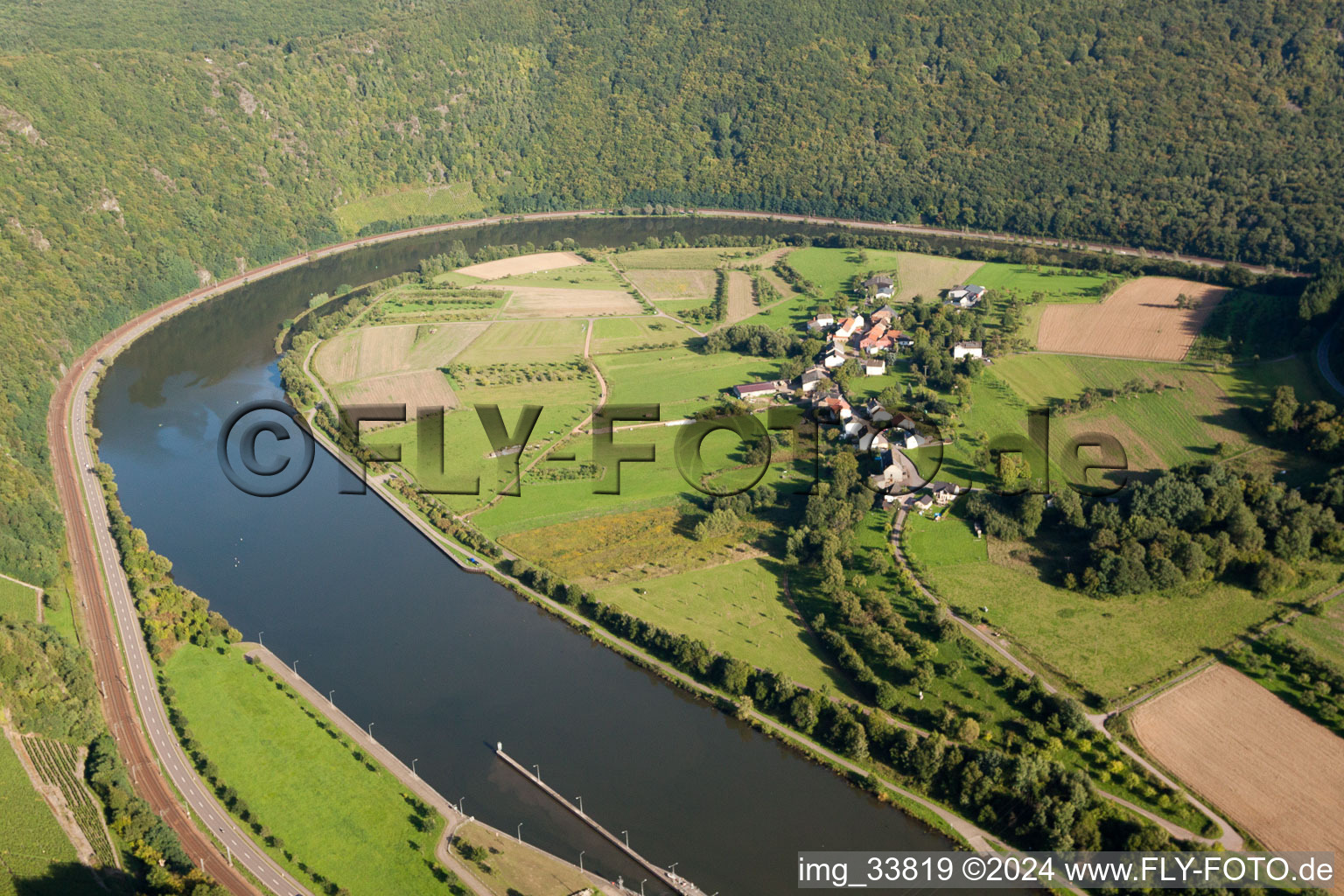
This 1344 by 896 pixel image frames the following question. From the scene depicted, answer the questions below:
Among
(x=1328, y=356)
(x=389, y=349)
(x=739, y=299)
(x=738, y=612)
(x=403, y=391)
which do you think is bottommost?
(x=738, y=612)

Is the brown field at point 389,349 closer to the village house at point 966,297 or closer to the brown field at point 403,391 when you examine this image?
the brown field at point 403,391

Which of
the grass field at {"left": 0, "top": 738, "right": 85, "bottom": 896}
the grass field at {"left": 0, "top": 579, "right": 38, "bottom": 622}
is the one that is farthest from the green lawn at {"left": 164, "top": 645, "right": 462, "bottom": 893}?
the grass field at {"left": 0, "top": 579, "right": 38, "bottom": 622}

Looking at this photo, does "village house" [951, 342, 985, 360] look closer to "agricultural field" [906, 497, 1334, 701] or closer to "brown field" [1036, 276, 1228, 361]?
"brown field" [1036, 276, 1228, 361]

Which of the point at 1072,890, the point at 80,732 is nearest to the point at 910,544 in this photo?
the point at 1072,890

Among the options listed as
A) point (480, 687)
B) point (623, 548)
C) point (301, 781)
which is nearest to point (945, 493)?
point (623, 548)

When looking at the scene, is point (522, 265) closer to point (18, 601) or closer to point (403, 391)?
point (403, 391)
